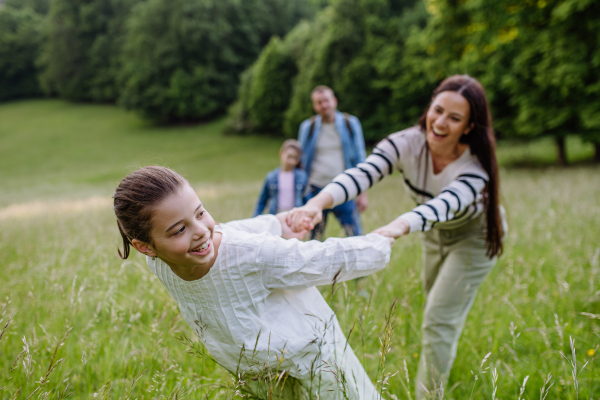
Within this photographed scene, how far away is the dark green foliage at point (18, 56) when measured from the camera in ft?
159

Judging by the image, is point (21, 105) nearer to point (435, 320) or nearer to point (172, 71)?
point (172, 71)

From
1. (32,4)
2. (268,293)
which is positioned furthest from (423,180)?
(32,4)

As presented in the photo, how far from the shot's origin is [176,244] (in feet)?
4.48

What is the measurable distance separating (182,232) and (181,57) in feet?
133

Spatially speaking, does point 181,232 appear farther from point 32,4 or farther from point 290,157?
point 32,4

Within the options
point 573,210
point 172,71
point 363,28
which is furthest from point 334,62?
point 573,210

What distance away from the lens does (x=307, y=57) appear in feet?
96.4

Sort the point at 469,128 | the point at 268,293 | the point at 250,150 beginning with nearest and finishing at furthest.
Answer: the point at 268,293 < the point at 469,128 < the point at 250,150

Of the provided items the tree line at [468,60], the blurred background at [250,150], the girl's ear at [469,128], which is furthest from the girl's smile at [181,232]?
the tree line at [468,60]

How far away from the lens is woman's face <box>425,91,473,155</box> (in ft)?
7.65

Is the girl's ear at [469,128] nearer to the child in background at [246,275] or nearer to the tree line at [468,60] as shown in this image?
the child in background at [246,275]

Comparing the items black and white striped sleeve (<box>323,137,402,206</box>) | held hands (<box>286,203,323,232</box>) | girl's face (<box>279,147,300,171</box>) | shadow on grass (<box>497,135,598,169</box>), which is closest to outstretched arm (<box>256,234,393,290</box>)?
held hands (<box>286,203,323,232</box>)

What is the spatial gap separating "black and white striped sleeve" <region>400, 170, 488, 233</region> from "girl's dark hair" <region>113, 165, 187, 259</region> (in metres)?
1.24

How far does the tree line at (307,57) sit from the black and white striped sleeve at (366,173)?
11.8 m
